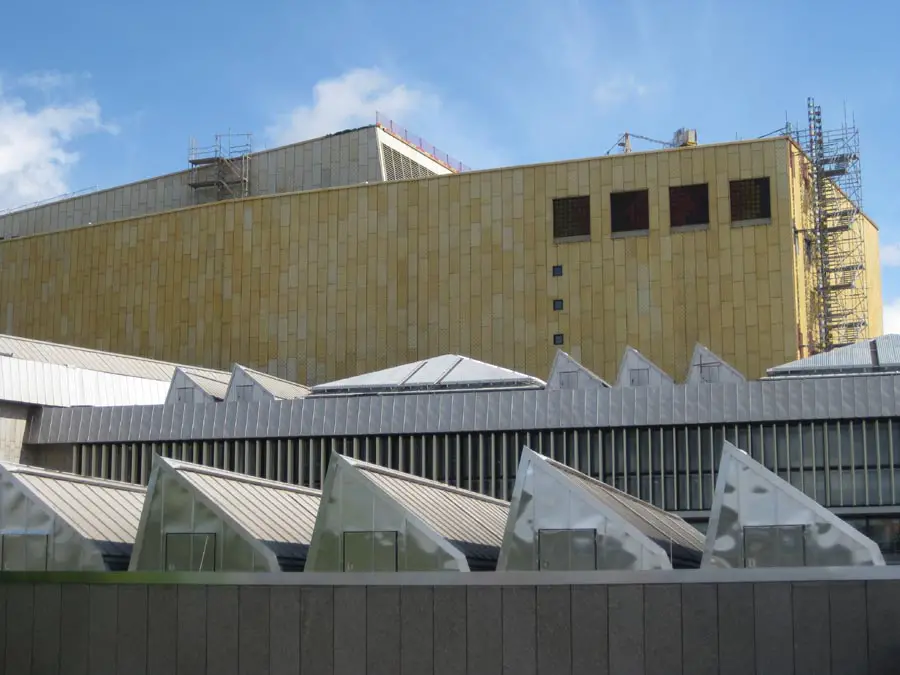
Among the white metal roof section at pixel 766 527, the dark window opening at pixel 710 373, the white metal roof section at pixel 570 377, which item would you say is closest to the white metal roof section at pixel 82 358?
the white metal roof section at pixel 570 377

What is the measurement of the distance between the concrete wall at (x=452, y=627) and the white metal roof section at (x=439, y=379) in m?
36.3

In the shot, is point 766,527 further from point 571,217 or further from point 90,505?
point 571,217

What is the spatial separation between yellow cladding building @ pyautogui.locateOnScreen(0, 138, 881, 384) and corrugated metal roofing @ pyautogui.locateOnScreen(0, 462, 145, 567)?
46468 millimetres

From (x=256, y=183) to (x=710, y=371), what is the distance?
150 ft

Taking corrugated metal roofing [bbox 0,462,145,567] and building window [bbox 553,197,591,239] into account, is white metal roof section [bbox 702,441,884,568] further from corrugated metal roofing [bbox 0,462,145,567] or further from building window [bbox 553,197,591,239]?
building window [bbox 553,197,591,239]

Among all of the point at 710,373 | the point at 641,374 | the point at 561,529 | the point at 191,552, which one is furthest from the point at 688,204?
the point at 191,552

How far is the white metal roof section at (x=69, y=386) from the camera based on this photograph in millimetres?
79312

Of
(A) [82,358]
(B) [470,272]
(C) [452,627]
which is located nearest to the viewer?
(C) [452,627]

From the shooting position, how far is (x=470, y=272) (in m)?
102

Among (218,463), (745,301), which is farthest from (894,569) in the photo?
(745,301)

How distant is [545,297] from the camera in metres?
100

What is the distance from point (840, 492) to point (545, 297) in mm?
30328

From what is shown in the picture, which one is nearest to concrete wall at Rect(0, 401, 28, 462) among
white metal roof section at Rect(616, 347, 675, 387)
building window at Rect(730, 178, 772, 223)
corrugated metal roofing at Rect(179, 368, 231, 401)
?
corrugated metal roofing at Rect(179, 368, 231, 401)

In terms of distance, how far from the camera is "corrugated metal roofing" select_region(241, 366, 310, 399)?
281 feet
